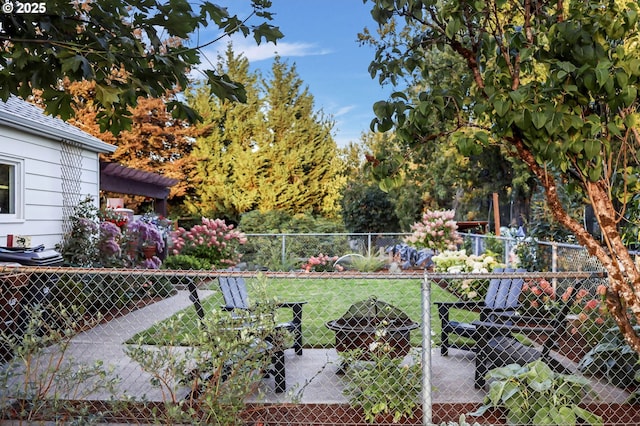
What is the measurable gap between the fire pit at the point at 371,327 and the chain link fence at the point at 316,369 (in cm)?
1

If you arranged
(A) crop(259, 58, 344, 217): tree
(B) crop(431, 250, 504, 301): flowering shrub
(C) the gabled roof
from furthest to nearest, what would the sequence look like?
(A) crop(259, 58, 344, 217): tree, (B) crop(431, 250, 504, 301): flowering shrub, (C) the gabled roof

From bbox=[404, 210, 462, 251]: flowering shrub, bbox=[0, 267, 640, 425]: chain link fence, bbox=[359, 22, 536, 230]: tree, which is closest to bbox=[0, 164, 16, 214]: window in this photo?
bbox=[0, 267, 640, 425]: chain link fence

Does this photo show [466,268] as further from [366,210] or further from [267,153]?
[267,153]

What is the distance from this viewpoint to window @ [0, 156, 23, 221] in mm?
7414

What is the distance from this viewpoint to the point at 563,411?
11.7 feet

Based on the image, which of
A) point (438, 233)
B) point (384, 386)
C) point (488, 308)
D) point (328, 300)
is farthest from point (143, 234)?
point (384, 386)

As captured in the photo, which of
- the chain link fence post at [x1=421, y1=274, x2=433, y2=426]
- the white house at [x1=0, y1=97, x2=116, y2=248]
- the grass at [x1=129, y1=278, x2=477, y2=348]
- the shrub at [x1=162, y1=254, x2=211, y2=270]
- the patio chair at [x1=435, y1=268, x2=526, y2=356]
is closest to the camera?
the chain link fence post at [x1=421, y1=274, x2=433, y2=426]

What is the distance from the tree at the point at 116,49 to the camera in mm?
2660

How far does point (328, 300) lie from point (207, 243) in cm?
424

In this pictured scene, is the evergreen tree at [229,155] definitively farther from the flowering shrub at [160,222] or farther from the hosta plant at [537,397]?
the hosta plant at [537,397]

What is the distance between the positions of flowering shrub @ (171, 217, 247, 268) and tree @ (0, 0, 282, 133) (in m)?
9.27

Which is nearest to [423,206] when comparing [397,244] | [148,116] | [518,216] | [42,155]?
[518,216]

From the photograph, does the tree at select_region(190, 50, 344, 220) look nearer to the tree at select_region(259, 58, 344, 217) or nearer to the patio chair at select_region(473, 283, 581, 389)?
the tree at select_region(259, 58, 344, 217)

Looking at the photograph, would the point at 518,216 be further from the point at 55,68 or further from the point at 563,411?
the point at 55,68
